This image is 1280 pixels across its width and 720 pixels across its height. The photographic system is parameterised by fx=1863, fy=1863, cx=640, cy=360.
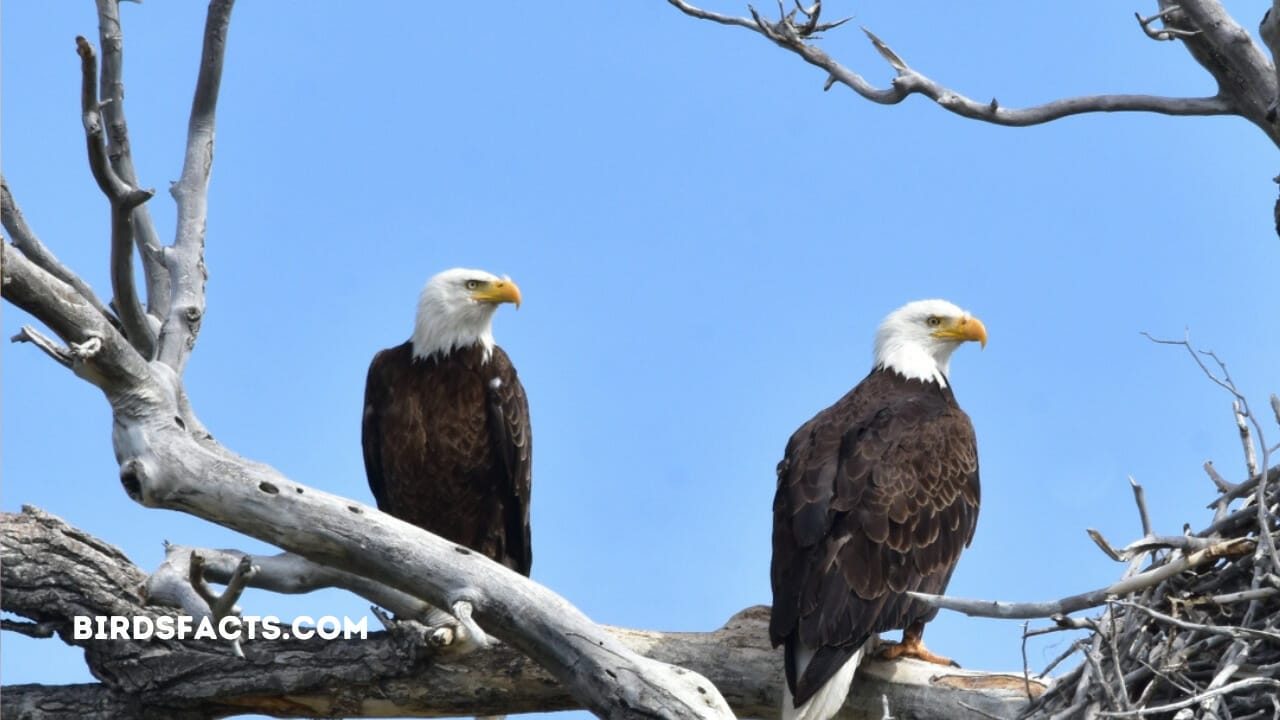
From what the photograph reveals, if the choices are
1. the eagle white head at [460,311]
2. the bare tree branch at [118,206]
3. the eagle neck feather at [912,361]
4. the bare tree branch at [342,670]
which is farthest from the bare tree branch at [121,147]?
the eagle neck feather at [912,361]

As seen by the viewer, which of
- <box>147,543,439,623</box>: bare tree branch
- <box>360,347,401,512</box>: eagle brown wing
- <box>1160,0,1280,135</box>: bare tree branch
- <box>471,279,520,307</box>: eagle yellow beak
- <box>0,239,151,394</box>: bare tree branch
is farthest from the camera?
<box>471,279,520,307</box>: eagle yellow beak

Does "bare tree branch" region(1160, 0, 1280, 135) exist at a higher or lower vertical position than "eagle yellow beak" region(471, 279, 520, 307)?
lower

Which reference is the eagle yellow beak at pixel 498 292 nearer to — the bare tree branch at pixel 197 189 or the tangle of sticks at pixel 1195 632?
the bare tree branch at pixel 197 189

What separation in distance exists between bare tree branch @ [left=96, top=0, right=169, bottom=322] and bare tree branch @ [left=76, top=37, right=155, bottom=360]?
77mm

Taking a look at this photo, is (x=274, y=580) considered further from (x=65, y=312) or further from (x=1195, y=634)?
(x=1195, y=634)

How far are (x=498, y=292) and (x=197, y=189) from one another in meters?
1.50

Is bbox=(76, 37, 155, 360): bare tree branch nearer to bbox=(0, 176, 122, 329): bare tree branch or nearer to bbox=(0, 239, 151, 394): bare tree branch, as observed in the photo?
bbox=(0, 176, 122, 329): bare tree branch

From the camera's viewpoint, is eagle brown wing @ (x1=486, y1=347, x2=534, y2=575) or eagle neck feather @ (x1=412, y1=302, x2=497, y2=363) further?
eagle neck feather @ (x1=412, y1=302, x2=497, y2=363)

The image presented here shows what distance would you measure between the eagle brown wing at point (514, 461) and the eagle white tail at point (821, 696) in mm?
1892

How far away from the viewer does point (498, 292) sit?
7.91 m

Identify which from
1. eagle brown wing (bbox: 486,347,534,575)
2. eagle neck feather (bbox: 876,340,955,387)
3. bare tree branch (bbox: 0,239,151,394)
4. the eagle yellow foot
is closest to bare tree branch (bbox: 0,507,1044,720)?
the eagle yellow foot

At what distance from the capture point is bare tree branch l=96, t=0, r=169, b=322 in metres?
6.46

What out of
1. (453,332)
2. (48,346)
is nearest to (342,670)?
(48,346)

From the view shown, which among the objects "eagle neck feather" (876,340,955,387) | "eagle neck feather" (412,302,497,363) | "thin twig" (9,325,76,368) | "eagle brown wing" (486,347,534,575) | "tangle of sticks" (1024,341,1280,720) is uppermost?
"eagle neck feather" (412,302,497,363)
